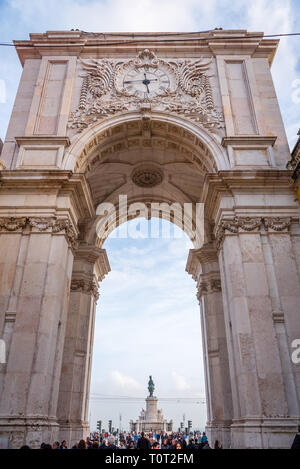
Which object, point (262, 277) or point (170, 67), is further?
point (170, 67)

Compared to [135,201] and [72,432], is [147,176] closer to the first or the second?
[135,201]

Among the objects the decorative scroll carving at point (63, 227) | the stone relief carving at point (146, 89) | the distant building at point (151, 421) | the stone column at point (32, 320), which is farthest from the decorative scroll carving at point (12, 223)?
the distant building at point (151, 421)

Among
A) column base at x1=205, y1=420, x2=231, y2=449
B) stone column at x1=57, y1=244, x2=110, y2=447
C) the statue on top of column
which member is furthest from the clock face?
the statue on top of column

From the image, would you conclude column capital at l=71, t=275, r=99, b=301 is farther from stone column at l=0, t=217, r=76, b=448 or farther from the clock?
the clock

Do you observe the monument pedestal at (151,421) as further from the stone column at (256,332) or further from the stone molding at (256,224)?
the stone molding at (256,224)

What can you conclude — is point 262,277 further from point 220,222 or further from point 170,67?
point 170,67

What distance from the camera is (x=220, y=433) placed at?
54.3 ft

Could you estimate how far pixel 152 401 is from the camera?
33.4m

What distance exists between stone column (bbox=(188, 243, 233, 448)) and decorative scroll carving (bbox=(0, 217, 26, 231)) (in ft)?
34.8

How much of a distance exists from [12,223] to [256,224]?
403 inches

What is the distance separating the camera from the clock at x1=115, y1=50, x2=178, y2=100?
19125mm
